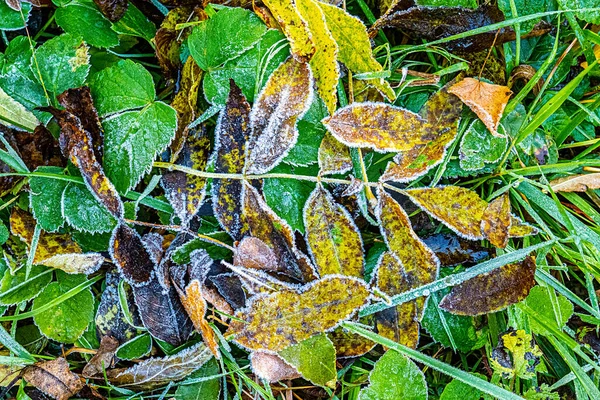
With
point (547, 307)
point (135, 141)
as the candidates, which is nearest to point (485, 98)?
point (547, 307)

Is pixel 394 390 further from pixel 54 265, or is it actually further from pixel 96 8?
pixel 96 8

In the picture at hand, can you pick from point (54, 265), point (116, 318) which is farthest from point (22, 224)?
point (116, 318)

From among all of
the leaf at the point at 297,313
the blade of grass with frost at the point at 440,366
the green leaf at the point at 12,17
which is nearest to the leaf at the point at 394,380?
the blade of grass with frost at the point at 440,366

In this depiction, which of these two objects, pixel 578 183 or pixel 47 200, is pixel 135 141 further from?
pixel 578 183

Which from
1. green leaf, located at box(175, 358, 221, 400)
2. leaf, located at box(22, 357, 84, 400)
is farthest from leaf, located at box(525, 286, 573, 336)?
leaf, located at box(22, 357, 84, 400)

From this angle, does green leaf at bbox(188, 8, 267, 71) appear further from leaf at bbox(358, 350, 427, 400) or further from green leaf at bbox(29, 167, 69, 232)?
leaf at bbox(358, 350, 427, 400)

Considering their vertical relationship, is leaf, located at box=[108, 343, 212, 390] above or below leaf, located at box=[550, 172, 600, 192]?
below
